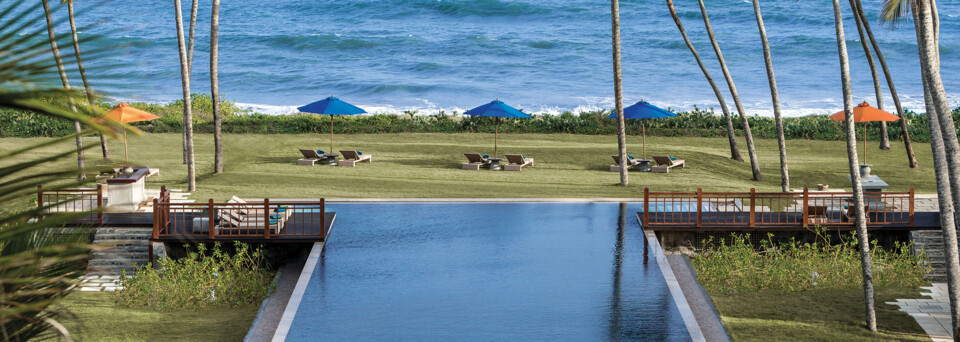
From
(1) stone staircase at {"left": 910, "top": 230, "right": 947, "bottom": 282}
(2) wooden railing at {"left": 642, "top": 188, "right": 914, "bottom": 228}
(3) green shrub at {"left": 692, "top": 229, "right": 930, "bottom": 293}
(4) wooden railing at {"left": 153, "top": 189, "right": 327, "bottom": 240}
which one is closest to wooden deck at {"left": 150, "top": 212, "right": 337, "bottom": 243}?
(4) wooden railing at {"left": 153, "top": 189, "right": 327, "bottom": 240}

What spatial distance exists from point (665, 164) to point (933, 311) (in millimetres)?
14282

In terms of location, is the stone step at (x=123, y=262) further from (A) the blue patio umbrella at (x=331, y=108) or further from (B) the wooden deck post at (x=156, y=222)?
(A) the blue patio umbrella at (x=331, y=108)

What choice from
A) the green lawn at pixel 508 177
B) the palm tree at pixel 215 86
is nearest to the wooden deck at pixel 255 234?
the green lawn at pixel 508 177

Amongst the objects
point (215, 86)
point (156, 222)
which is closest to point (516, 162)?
point (215, 86)

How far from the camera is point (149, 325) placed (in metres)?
13.1

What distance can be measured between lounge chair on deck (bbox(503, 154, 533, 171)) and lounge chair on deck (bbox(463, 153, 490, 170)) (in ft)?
2.39

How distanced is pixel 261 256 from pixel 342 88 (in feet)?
206

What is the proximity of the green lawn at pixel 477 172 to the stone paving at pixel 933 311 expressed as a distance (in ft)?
31.1

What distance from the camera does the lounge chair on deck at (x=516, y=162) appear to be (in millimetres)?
27797

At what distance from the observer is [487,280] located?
14.4 m

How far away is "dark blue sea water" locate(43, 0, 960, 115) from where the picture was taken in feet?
249

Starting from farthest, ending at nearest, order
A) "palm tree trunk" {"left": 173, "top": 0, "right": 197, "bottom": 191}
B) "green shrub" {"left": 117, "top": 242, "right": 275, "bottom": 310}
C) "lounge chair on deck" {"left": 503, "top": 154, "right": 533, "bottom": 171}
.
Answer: "lounge chair on deck" {"left": 503, "top": 154, "right": 533, "bottom": 171} → "palm tree trunk" {"left": 173, "top": 0, "right": 197, "bottom": 191} → "green shrub" {"left": 117, "top": 242, "right": 275, "bottom": 310}

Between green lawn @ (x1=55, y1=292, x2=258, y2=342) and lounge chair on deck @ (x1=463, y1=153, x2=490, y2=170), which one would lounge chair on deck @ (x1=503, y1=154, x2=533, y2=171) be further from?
green lawn @ (x1=55, y1=292, x2=258, y2=342)

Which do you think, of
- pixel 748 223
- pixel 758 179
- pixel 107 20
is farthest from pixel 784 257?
pixel 107 20
